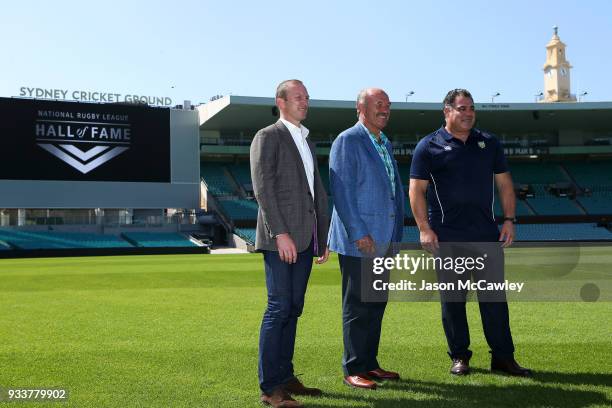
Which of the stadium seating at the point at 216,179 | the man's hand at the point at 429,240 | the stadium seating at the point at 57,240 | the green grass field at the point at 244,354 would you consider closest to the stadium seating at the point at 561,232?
the stadium seating at the point at 216,179

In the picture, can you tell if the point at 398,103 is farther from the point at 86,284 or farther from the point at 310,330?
the point at 310,330

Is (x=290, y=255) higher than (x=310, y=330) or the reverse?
higher

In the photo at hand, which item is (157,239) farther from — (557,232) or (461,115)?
(461,115)

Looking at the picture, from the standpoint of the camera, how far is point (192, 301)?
10391 millimetres

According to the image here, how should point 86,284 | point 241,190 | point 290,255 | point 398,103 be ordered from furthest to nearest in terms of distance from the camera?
1. point 241,190
2. point 398,103
3. point 86,284
4. point 290,255

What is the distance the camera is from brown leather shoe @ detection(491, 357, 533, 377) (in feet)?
15.2

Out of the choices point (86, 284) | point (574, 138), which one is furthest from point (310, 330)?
point (574, 138)

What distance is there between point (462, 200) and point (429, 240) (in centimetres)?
44

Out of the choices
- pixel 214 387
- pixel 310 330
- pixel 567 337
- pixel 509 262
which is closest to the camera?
pixel 214 387

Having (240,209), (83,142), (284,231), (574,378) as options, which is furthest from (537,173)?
(284,231)

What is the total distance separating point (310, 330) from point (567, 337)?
262 centimetres

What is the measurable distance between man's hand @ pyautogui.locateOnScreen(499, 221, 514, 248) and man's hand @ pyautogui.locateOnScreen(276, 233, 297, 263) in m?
1.70

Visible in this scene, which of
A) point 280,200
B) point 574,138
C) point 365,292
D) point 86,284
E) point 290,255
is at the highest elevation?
point 574,138
